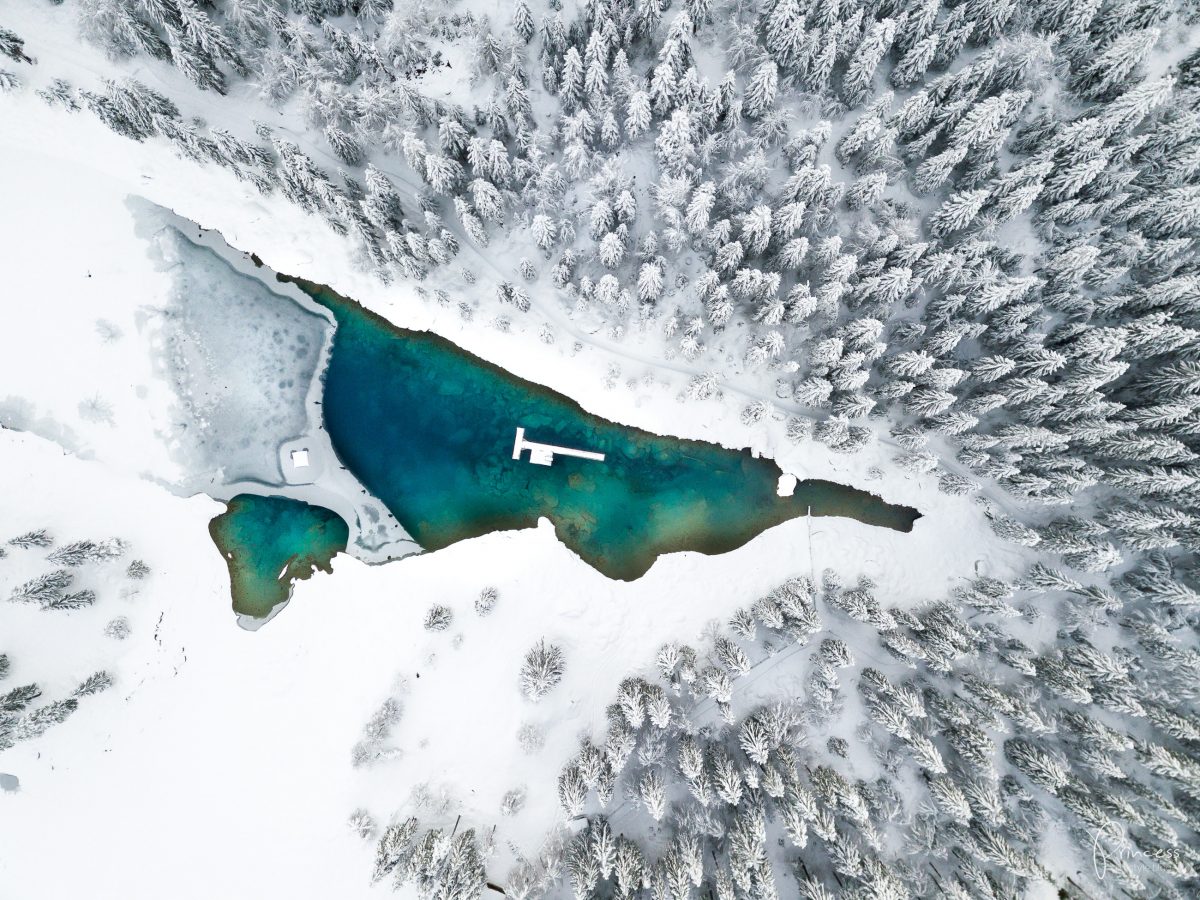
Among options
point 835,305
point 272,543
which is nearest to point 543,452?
point 272,543

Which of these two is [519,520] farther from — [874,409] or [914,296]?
[914,296]

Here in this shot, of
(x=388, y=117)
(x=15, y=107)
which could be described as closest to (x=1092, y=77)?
(x=388, y=117)

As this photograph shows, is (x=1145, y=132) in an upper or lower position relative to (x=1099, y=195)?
upper

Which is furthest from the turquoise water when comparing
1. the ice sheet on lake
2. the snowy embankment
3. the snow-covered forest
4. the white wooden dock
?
the snow-covered forest

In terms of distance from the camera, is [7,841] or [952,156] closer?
[952,156]

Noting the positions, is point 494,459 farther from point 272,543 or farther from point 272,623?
point 272,623

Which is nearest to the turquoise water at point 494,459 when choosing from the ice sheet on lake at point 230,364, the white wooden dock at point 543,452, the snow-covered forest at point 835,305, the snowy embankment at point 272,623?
the white wooden dock at point 543,452
